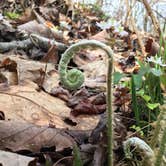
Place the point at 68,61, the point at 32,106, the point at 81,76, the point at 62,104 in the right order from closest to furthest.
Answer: the point at 68,61
the point at 81,76
the point at 32,106
the point at 62,104

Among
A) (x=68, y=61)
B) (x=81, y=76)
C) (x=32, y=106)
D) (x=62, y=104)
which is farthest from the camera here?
(x=62, y=104)

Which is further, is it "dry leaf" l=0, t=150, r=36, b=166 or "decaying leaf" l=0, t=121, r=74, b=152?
"decaying leaf" l=0, t=121, r=74, b=152

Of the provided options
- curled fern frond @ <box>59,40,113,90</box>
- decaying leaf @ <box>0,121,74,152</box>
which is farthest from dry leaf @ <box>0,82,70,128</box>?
curled fern frond @ <box>59,40,113,90</box>

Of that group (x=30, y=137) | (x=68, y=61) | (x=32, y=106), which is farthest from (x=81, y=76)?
(x=32, y=106)

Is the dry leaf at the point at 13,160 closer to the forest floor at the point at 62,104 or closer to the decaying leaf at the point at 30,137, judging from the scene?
the forest floor at the point at 62,104

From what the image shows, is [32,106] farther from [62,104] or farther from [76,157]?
[76,157]

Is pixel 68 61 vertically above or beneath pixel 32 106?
above

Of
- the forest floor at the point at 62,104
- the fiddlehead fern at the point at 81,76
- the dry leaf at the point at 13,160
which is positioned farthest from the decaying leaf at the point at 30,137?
the fiddlehead fern at the point at 81,76

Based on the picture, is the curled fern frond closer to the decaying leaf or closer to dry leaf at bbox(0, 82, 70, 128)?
the decaying leaf

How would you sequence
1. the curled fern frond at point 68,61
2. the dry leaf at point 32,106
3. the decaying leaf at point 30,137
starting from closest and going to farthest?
the curled fern frond at point 68,61
the decaying leaf at point 30,137
the dry leaf at point 32,106

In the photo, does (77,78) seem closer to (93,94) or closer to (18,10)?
(93,94)

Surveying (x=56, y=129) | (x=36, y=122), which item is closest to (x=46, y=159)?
(x=56, y=129)
